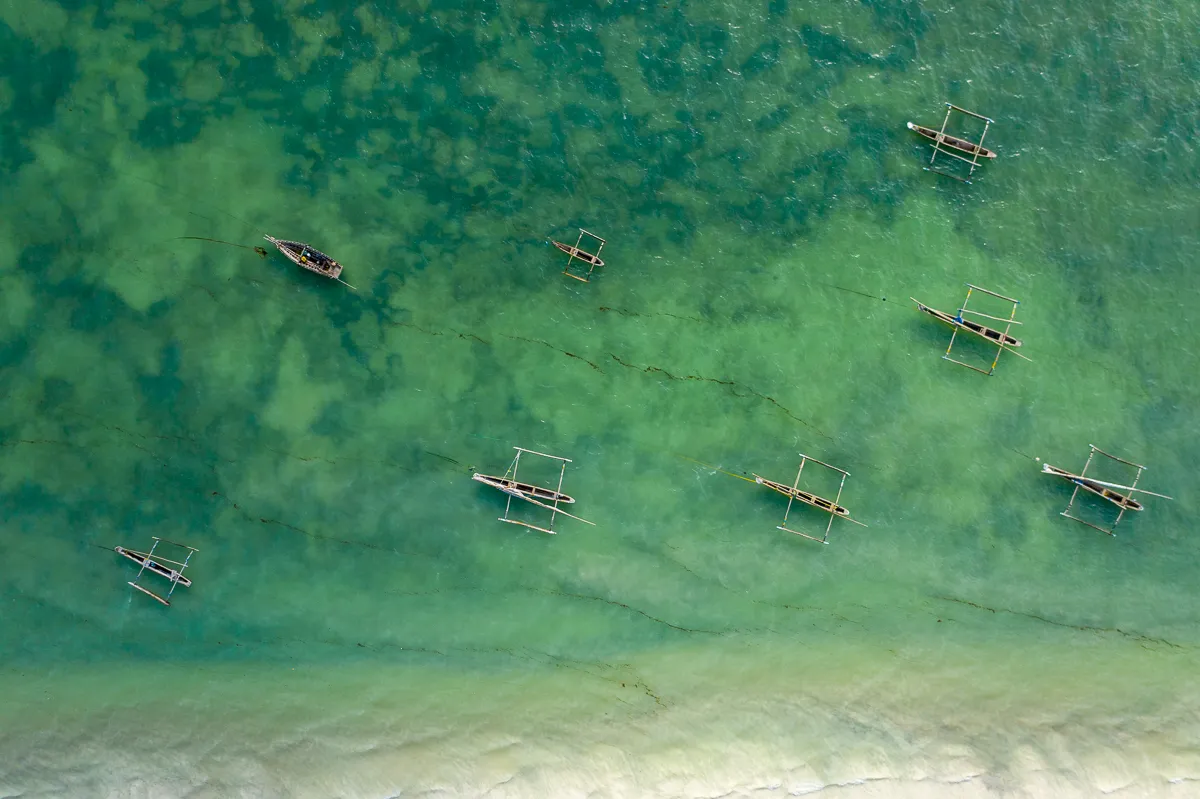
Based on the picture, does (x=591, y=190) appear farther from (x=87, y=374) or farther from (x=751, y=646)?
(x=87, y=374)

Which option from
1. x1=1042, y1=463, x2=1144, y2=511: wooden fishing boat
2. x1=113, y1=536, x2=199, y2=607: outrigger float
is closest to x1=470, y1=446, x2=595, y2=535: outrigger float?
x1=113, y1=536, x2=199, y2=607: outrigger float

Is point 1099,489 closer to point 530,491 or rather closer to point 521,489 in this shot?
point 530,491

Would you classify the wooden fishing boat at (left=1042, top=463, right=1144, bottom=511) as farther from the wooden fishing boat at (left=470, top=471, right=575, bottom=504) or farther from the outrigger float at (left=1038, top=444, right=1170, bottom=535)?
the wooden fishing boat at (left=470, top=471, right=575, bottom=504)

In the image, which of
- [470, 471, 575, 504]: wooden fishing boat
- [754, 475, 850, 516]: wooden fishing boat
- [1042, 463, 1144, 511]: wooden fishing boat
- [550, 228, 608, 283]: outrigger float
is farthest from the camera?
[550, 228, 608, 283]: outrigger float

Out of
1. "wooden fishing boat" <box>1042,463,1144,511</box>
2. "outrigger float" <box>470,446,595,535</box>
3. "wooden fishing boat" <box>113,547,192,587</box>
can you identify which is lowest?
"wooden fishing boat" <box>113,547,192,587</box>

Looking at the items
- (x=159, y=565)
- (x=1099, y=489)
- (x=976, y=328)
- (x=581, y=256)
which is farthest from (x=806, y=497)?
(x=159, y=565)

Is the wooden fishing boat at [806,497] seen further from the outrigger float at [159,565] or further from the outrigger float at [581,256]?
the outrigger float at [159,565]

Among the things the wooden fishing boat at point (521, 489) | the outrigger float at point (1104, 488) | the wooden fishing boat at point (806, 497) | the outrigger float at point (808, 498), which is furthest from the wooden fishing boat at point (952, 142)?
the wooden fishing boat at point (521, 489)
